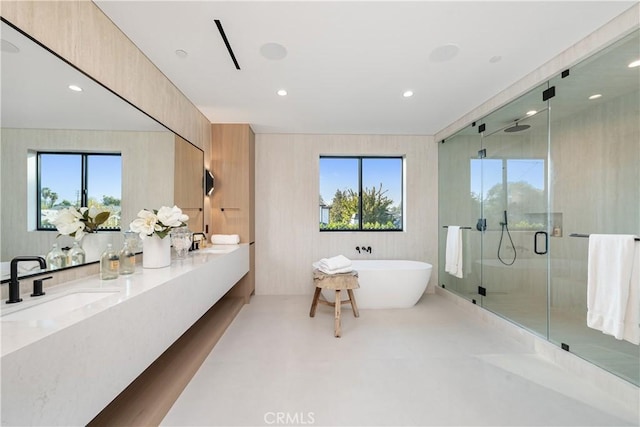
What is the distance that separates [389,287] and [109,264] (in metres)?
3.00

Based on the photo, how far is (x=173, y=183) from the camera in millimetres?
2627

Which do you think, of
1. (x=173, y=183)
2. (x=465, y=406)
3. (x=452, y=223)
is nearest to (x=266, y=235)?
(x=173, y=183)

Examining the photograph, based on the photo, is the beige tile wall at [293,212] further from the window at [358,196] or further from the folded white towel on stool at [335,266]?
the folded white towel on stool at [335,266]

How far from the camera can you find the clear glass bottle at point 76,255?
1.62 metres

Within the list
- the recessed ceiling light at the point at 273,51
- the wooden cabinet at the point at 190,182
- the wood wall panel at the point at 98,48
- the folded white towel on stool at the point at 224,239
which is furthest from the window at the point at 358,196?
the wood wall panel at the point at 98,48

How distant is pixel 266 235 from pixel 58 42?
10.3ft

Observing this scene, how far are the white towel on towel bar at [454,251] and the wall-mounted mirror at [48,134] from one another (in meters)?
3.80

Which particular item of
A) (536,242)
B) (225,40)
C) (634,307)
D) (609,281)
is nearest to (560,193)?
(536,242)

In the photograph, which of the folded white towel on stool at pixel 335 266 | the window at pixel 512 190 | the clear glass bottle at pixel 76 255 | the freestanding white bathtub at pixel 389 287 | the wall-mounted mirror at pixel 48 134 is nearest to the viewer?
the wall-mounted mirror at pixel 48 134

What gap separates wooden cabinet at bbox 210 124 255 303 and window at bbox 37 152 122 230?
6.05ft

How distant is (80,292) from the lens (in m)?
1.47

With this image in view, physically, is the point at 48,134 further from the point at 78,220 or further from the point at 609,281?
the point at 609,281

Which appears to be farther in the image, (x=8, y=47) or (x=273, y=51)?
(x=273, y=51)

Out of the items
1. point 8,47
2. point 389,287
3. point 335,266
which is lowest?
point 389,287
